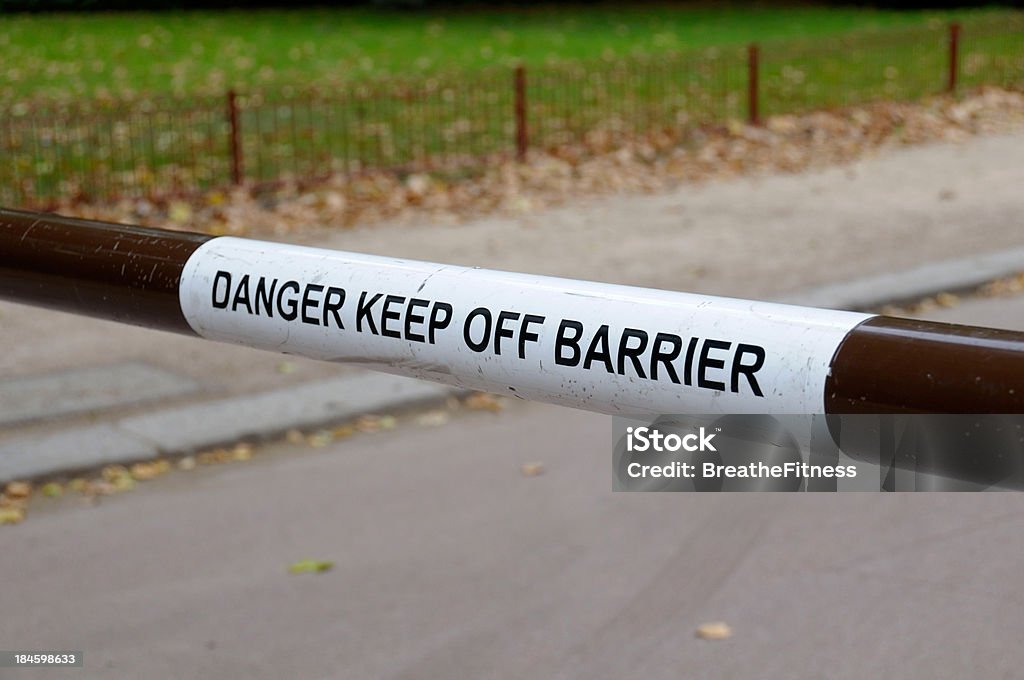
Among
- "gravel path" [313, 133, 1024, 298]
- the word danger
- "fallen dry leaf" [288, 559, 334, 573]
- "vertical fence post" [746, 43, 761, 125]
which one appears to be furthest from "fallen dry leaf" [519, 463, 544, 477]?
"vertical fence post" [746, 43, 761, 125]

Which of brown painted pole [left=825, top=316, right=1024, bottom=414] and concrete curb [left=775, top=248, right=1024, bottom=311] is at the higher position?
brown painted pole [left=825, top=316, right=1024, bottom=414]

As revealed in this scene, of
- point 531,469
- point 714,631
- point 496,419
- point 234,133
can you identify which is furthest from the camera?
point 234,133

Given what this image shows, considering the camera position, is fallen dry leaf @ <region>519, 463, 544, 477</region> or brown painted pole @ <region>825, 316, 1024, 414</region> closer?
brown painted pole @ <region>825, 316, 1024, 414</region>

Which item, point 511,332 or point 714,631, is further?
point 714,631

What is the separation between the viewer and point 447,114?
1355 centimetres

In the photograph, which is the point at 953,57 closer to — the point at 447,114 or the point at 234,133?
the point at 447,114

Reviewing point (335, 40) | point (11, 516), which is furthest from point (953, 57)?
point (11, 516)

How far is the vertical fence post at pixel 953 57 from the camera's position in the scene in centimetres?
1562

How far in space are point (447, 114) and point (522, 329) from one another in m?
12.1

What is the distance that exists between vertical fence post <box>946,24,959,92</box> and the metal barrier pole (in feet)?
49.2

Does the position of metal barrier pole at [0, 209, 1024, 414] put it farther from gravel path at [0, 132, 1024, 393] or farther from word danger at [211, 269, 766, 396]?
gravel path at [0, 132, 1024, 393]

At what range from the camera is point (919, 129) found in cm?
1388

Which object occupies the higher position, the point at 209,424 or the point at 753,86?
the point at 753,86

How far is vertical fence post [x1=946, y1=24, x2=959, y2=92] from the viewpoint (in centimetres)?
1562
